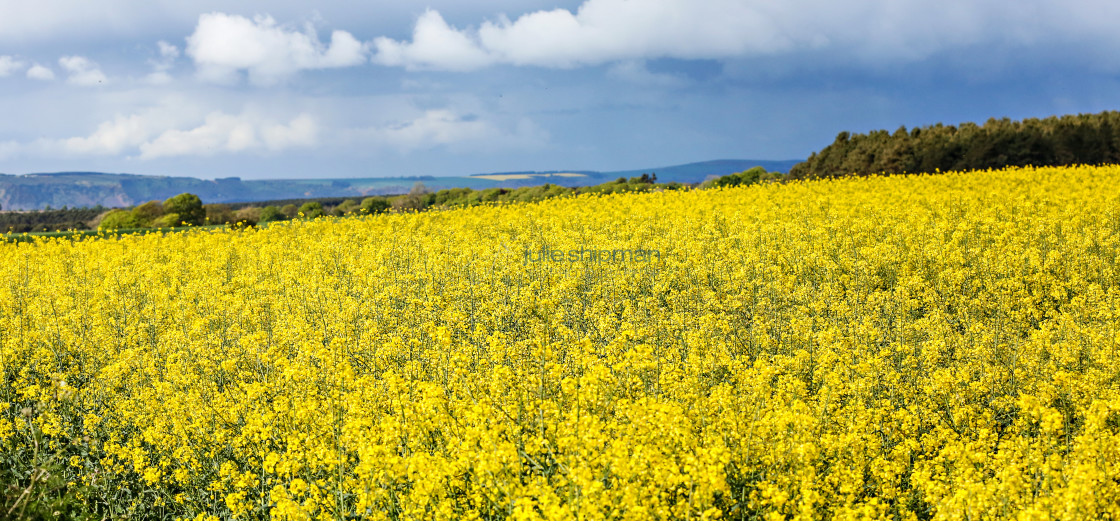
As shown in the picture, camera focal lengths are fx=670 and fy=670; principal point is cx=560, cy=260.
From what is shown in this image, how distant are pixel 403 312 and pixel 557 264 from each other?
12.9ft

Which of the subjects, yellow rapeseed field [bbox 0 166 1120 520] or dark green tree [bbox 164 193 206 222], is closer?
yellow rapeseed field [bbox 0 166 1120 520]

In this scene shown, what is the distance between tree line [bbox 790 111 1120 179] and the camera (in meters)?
35.2

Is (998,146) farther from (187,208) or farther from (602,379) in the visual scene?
(187,208)

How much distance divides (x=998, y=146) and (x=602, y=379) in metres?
38.3

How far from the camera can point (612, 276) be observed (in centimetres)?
1200

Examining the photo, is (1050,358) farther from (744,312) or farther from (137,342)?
(137,342)

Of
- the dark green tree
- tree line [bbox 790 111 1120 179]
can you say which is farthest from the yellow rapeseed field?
the dark green tree

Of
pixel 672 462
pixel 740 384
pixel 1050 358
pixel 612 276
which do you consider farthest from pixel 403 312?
pixel 1050 358

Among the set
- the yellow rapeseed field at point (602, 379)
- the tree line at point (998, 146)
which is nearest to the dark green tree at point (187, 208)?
the yellow rapeseed field at point (602, 379)

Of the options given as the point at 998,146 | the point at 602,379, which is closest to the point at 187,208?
the point at 602,379

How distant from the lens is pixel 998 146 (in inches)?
1401

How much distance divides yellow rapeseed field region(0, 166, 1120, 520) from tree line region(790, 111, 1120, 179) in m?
21.0

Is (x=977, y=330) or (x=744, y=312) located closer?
(x=977, y=330)

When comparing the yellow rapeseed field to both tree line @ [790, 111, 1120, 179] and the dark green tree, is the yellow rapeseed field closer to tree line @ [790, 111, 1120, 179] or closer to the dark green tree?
tree line @ [790, 111, 1120, 179]
